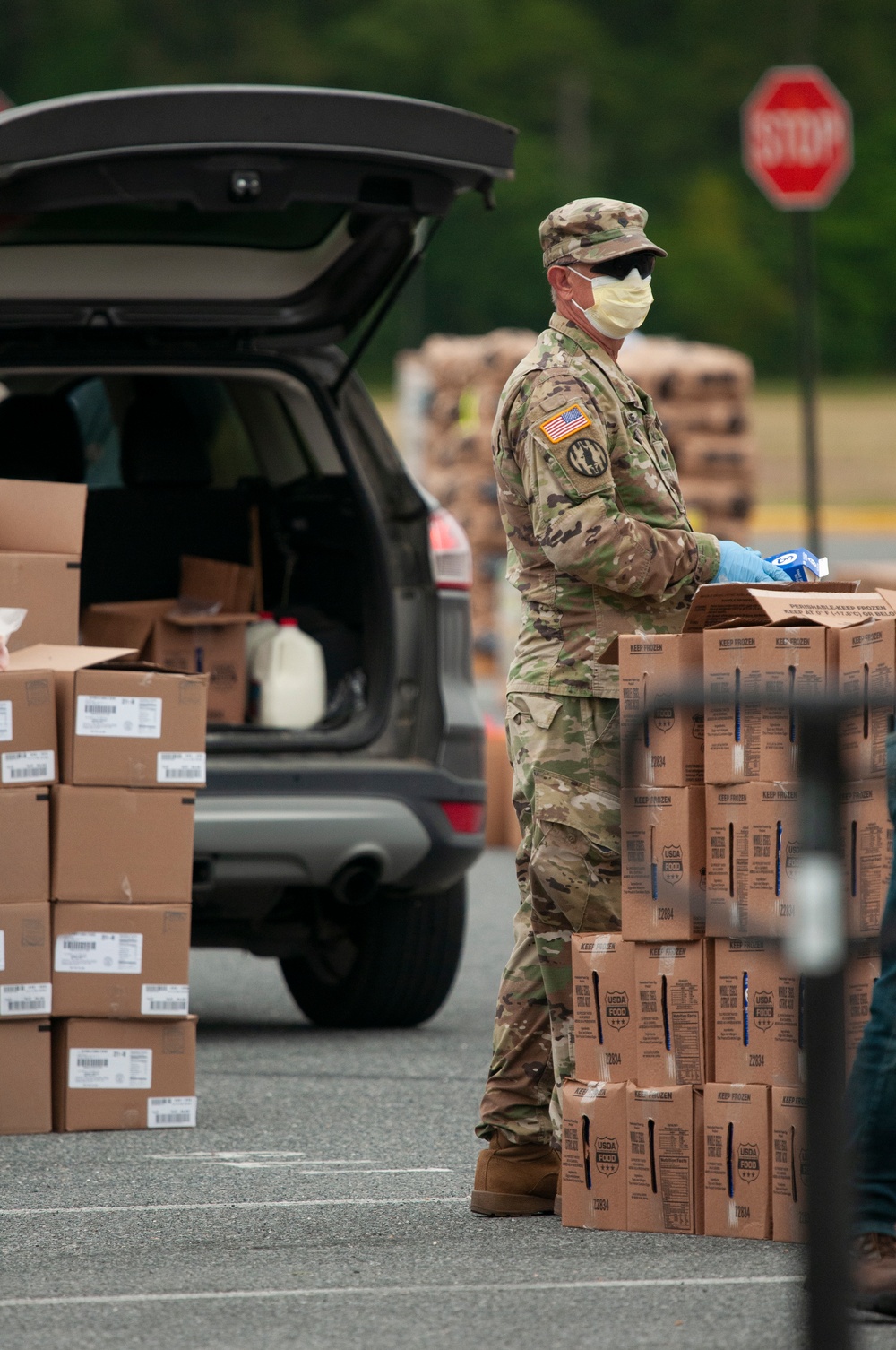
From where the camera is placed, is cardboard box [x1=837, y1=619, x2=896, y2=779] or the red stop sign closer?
cardboard box [x1=837, y1=619, x2=896, y2=779]

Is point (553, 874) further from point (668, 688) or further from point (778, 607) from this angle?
point (778, 607)

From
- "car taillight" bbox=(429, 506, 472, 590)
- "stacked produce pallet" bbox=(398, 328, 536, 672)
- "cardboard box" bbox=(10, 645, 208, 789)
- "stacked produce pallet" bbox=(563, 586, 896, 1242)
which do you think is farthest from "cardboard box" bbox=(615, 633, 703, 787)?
"stacked produce pallet" bbox=(398, 328, 536, 672)

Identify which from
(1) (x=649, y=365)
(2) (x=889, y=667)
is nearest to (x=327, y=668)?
(2) (x=889, y=667)

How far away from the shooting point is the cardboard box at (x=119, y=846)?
552 centimetres

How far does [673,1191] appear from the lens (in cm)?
435

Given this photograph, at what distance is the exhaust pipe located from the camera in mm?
6395

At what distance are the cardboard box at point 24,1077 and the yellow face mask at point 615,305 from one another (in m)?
2.07

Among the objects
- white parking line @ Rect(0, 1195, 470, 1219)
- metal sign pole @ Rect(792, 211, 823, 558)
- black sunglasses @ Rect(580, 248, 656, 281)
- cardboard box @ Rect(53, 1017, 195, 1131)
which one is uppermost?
metal sign pole @ Rect(792, 211, 823, 558)

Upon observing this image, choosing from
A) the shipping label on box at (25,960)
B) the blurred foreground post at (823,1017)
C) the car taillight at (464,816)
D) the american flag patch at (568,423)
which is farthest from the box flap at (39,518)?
the blurred foreground post at (823,1017)

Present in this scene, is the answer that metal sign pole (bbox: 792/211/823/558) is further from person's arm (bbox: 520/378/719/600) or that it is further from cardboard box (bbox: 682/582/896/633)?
cardboard box (bbox: 682/582/896/633)

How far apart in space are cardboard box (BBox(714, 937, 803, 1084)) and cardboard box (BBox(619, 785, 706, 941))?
0.31ft

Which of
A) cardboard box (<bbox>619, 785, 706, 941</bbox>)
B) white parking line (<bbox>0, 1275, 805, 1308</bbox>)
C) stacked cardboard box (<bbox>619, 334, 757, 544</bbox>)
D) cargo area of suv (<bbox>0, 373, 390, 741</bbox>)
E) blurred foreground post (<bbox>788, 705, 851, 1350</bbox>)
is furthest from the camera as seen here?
stacked cardboard box (<bbox>619, 334, 757, 544</bbox>)

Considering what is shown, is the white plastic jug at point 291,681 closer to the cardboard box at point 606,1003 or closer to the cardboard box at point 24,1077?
the cardboard box at point 24,1077

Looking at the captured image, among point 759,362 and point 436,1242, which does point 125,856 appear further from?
point 759,362
